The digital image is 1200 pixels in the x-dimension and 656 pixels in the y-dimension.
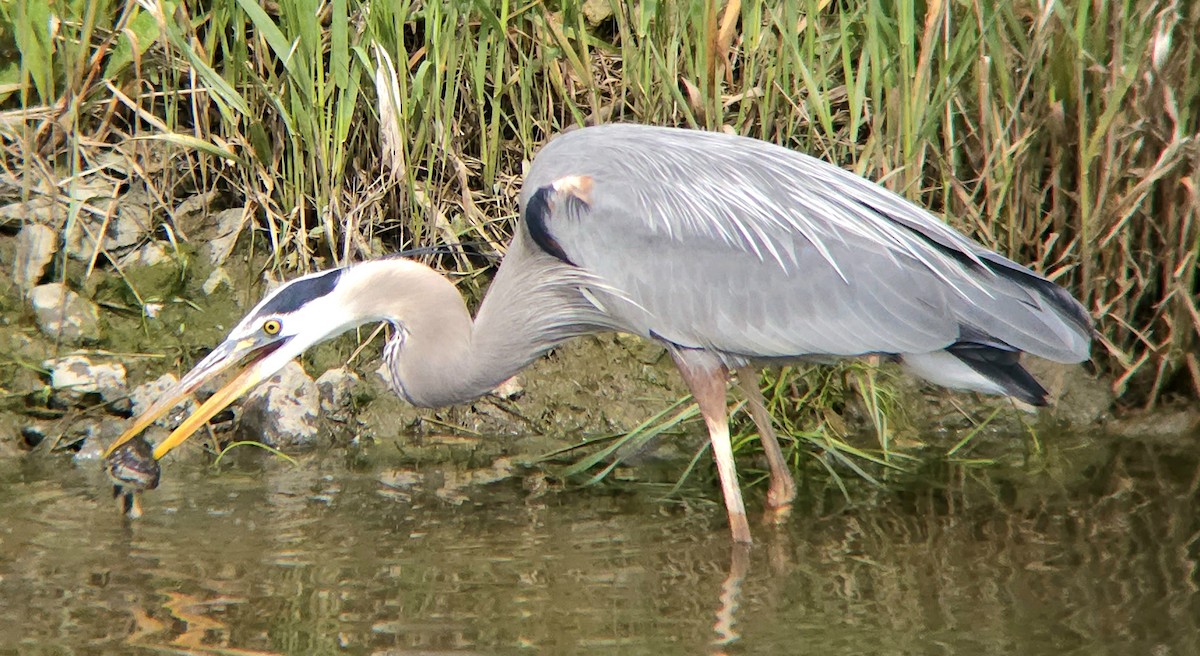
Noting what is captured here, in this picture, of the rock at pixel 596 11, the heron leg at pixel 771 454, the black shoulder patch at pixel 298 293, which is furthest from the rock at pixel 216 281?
the heron leg at pixel 771 454

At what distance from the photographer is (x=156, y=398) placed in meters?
4.97

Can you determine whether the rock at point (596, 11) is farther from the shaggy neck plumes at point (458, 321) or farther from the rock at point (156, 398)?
the rock at point (156, 398)

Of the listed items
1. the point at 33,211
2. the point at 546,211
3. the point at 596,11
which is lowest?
the point at 33,211

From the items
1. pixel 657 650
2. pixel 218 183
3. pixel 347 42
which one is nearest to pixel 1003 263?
pixel 657 650

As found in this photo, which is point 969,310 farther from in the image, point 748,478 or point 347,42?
point 347,42

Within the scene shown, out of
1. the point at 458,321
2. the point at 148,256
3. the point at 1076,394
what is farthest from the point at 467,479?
the point at 1076,394

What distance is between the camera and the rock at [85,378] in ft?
16.4

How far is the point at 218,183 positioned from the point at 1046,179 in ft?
10.1

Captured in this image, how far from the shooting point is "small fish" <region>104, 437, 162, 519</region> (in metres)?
4.13

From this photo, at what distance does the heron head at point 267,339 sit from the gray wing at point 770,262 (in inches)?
25.3

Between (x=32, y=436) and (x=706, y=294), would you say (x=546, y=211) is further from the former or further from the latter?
(x=32, y=436)

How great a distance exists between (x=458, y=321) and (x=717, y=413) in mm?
866

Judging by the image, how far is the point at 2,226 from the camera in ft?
17.6

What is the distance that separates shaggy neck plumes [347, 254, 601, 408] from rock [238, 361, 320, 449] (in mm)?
595
